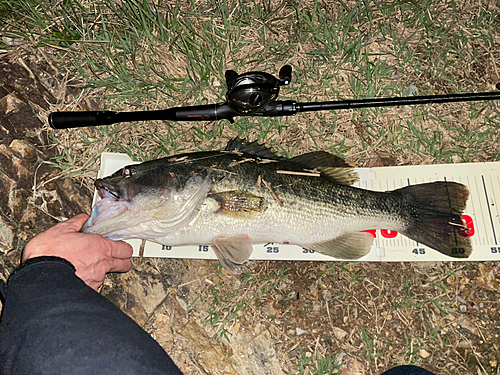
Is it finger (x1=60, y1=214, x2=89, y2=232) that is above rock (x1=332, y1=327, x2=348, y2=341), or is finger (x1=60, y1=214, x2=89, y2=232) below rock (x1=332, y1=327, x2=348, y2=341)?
above

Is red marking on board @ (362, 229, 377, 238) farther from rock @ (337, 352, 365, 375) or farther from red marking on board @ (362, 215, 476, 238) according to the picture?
rock @ (337, 352, 365, 375)

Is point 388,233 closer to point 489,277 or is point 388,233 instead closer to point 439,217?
point 439,217

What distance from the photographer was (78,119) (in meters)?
3.35

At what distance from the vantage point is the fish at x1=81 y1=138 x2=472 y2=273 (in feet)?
9.61

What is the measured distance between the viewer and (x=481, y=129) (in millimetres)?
3744

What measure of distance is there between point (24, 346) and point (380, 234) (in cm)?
303

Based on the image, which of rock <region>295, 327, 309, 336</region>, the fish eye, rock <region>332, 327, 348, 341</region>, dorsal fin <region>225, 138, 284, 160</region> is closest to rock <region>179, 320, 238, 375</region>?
rock <region>295, 327, 309, 336</region>

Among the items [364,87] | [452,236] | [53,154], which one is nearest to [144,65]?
[53,154]

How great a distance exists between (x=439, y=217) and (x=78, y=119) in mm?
3544

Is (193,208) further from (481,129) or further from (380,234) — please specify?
(481,129)

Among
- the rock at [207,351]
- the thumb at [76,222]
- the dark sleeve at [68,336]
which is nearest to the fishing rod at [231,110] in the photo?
the thumb at [76,222]

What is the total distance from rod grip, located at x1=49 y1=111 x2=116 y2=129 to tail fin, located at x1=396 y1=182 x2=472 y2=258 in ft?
9.48

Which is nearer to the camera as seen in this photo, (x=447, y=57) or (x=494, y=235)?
(x=494, y=235)

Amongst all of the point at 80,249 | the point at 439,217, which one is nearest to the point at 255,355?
the point at 80,249
